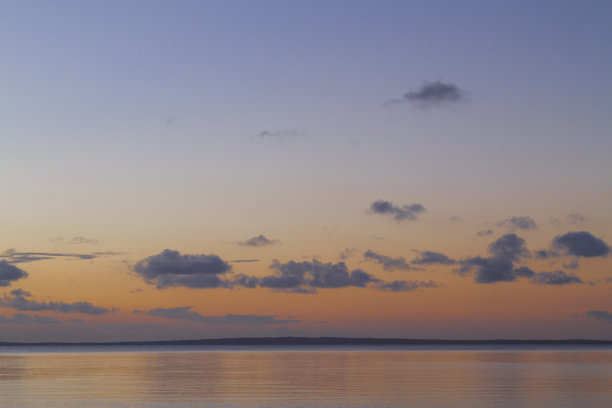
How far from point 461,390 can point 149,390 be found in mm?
24313

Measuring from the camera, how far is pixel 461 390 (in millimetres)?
58875

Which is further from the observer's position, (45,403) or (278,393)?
(278,393)

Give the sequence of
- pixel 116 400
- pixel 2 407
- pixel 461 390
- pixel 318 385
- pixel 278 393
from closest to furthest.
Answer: pixel 2 407
pixel 116 400
pixel 278 393
pixel 461 390
pixel 318 385

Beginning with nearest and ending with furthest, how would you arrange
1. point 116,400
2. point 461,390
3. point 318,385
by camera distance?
point 116,400 → point 461,390 → point 318,385

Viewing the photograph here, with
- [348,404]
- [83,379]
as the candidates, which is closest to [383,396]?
[348,404]

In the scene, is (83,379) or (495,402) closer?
(495,402)

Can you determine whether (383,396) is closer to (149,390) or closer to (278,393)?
(278,393)

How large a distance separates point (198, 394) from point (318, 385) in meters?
12.2

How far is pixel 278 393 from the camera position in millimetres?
55156

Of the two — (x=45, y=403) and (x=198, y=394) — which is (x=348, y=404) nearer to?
(x=198, y=394)

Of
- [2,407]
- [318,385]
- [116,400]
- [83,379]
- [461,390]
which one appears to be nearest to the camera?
[2,407]

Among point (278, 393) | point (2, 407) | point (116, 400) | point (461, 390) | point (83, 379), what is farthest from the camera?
point (83, 379)

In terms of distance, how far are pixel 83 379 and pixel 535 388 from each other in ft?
139

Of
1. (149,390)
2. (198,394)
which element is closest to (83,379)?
(149,390)
